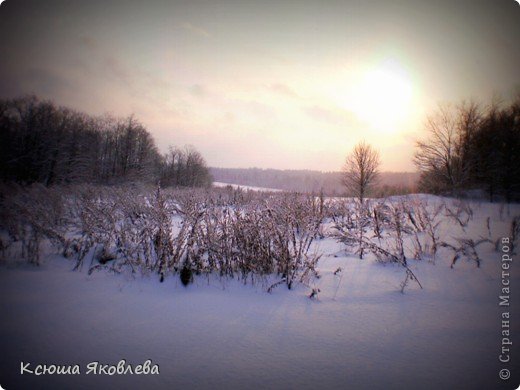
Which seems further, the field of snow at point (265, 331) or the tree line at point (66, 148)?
the tree line at point (66, 148)

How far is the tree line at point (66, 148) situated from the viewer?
22745mm

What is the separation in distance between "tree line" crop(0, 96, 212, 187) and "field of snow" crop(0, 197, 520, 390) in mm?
18105

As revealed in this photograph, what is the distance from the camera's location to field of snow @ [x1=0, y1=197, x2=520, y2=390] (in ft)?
5.96

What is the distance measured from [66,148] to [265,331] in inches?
1652

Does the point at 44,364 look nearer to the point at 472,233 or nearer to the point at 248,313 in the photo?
the point at 248,313

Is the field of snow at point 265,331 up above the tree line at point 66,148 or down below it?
below

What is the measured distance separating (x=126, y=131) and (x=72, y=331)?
50906mm

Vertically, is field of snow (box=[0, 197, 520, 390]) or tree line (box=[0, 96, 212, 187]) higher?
tree line (box=[0, 96, 212, 187])

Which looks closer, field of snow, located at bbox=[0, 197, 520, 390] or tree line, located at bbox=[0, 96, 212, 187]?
field of snow, located at bbox=[0, 197, 520, 390]

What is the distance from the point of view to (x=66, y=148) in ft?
106

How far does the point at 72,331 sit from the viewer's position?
2.32 meters

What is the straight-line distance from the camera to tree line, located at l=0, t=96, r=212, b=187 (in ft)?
74.6

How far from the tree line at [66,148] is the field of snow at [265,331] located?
18.1m

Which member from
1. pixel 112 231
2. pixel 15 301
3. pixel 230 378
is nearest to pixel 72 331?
pixel 15 301
